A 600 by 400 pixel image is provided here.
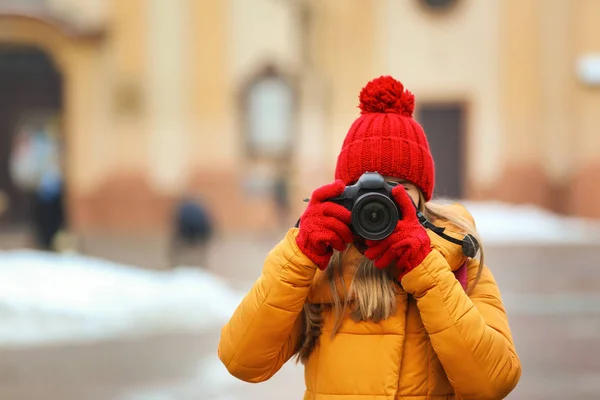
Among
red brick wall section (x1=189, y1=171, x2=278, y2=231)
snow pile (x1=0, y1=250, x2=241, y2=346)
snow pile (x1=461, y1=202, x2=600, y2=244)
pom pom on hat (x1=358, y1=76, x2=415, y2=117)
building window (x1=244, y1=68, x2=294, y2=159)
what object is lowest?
snow pile (x1=461, y1=202, x2=600, y2=244)

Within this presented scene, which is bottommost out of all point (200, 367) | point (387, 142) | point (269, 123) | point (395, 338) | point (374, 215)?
point (200, 367)

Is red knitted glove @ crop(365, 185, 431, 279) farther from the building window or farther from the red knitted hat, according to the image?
the building window

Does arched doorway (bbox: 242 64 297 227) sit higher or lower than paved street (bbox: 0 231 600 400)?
higher

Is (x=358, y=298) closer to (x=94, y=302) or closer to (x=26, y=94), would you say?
(x=94, y=302)

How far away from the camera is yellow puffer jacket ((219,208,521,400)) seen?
2340mm

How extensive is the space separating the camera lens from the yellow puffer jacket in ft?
0.48

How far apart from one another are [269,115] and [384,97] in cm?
1962

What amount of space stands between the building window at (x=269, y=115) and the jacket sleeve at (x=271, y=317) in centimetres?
1951

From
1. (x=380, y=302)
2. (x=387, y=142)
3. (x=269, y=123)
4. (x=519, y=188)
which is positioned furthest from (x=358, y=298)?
(x=519, y=188)

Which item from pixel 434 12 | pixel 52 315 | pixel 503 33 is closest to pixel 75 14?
pixel 434 12

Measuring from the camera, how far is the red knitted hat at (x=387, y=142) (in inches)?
98.0

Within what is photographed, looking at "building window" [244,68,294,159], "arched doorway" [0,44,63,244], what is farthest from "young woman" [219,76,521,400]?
"arched doorway" [0,44,63,244]

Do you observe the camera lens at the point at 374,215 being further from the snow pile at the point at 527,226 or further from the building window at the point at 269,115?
the building window at the point at 269,115

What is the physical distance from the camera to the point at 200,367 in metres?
7.43
